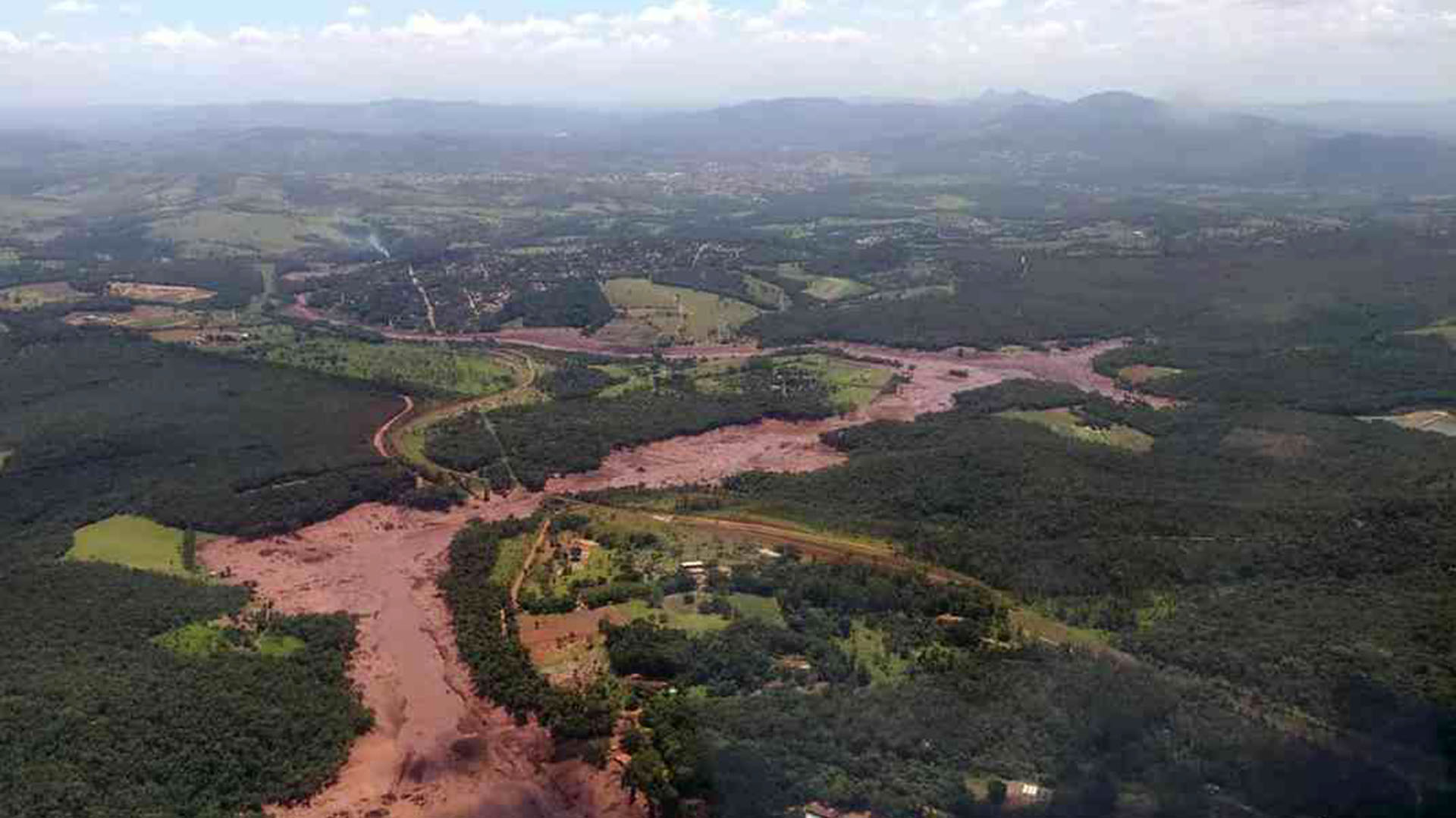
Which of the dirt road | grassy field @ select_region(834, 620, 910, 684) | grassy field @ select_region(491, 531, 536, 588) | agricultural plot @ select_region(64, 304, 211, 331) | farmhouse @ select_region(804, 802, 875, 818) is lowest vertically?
grassy field @ select_region(491, 531, 536, 588)

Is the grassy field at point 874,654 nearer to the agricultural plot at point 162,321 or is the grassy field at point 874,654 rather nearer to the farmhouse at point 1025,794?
the farmhouse at point 1025,794

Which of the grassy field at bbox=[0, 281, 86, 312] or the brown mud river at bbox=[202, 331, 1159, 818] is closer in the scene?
the brown mud river at bbox=[202, 331, 1159, 818]

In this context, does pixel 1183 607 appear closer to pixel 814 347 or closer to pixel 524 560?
pixel 524 560

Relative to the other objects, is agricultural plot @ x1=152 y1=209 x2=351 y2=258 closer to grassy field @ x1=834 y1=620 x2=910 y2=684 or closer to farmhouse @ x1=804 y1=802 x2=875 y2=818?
grassy field @ x1=834 y1=620 x2=910 y2=684

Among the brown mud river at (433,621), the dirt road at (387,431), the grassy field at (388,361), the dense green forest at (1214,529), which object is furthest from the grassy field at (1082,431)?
the dirt road at (387,431)

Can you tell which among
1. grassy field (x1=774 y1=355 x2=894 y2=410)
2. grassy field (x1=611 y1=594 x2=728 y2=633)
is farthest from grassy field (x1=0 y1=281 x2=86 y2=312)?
grassy field (x1=611 y1=594 x2=728 y2=633)

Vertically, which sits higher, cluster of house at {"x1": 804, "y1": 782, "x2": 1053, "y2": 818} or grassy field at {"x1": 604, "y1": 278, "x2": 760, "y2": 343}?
cluster of house at {"x1": 804, "y1": 782, "x2": 1053, "y2": 818}

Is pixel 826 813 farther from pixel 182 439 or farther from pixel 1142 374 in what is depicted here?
pixel 1142 374
